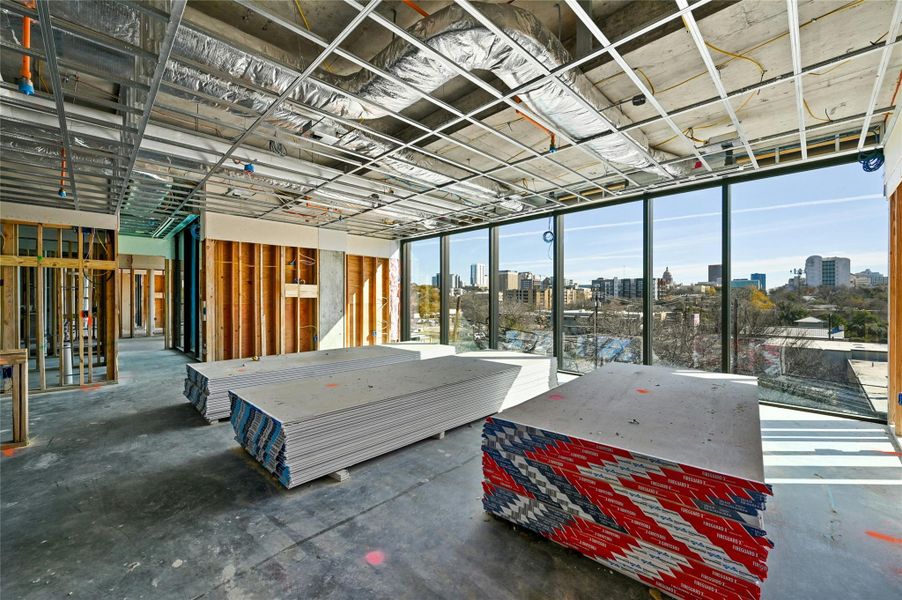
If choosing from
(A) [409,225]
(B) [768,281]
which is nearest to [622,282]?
(B) [768,281]

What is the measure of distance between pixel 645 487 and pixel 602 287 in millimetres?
4966

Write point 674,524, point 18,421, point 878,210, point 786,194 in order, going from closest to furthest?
point 674,524 < point 18,421 < point 878,210 < point 786,194

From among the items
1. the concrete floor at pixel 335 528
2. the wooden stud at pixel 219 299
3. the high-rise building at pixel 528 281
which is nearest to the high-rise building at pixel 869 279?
the concrete floor at pixel 335 528

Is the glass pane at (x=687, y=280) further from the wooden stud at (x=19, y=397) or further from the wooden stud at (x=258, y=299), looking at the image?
the wooden stud at (x=19, y=397)

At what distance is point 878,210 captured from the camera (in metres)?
4.46

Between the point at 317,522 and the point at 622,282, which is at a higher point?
the point at 622,282

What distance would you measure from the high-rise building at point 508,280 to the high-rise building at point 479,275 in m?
0.34

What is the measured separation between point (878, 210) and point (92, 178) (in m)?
10.4

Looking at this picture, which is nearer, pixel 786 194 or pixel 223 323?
pixel 786 194

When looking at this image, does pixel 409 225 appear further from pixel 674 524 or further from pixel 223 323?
pixel 674 524

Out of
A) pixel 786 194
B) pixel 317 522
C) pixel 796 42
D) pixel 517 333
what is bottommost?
pixel 317 522

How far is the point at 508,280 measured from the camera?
785cm

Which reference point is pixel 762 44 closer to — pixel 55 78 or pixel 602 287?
pixel 602 287

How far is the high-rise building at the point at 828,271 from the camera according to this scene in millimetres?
4602
